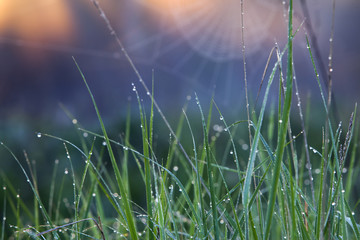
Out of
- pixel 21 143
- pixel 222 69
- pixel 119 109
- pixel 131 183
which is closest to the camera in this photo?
pixel 131 183

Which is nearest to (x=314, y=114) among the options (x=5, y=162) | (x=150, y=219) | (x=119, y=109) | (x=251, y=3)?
(x=251, y=3)

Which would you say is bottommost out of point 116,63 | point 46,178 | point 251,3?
point 46,178

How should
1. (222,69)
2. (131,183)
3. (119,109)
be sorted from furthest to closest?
(222,69) → (119,109) → (131,183)

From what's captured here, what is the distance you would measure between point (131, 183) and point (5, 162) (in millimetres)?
605

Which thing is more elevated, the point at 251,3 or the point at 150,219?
the point at 251,3

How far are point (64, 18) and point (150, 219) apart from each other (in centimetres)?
227

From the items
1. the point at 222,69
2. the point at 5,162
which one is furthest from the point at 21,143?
the point at 222,69

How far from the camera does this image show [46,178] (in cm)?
203

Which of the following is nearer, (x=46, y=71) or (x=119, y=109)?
(x=119, y=109)

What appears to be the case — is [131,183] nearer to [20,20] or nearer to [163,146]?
[163,146]

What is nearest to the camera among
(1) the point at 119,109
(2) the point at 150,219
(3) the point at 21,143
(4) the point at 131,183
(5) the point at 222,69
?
(2) the point at 150,219

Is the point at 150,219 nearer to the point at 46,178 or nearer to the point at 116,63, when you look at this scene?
the point at 46,178

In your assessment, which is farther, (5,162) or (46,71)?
(46,71)

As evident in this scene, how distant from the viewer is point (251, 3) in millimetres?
2576
